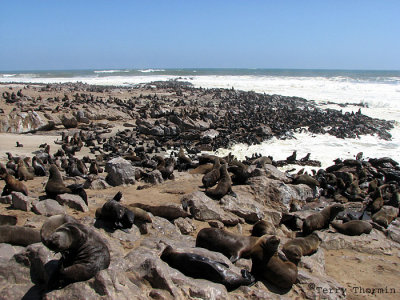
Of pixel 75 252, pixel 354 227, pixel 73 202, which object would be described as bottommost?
pixel 354 227

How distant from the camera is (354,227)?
7348mm

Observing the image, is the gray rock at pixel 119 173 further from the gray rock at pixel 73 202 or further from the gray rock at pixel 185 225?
the gray rock at pixel 185 225

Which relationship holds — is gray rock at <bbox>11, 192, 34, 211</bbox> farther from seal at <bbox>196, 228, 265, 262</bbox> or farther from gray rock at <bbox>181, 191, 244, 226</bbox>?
seal at <bbox>196, 228, 265, 262</bbox>

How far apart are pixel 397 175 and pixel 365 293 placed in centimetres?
810

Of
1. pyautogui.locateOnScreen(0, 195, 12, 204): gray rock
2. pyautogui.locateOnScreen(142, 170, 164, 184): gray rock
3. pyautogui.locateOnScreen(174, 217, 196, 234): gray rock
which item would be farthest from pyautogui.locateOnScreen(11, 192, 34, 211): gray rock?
pyautogui.locateOnScreen(142, 170, 164, 184): gray rock

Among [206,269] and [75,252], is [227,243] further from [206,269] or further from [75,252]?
[75,252]

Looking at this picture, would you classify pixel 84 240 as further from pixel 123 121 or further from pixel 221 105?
pixel 221 105

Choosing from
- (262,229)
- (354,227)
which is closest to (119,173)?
(262,229)

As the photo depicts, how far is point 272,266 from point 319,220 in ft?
10.3

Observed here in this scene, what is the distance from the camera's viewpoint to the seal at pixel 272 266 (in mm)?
4590

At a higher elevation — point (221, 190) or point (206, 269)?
point (206, 269)

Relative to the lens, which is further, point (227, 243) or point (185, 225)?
point (185, 225)

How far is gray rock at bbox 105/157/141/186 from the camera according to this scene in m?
8.90

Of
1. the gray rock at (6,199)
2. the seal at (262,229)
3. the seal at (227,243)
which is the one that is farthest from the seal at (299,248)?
the gray rock at (6,199)
